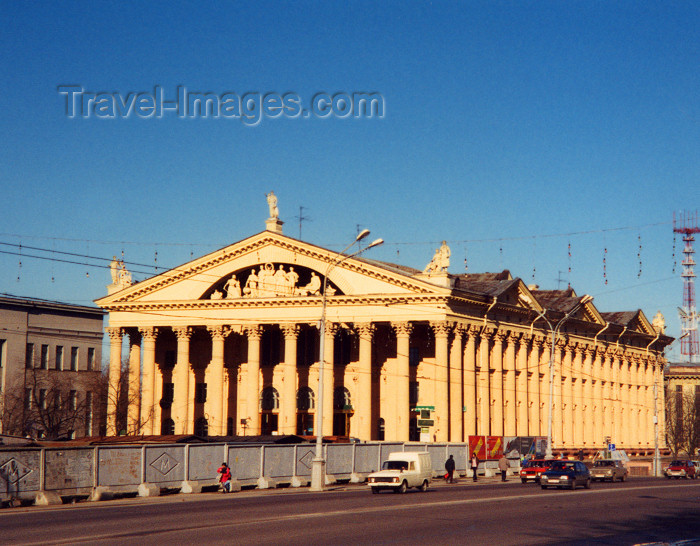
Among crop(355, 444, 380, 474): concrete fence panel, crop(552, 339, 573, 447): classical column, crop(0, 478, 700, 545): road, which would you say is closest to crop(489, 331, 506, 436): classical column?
crop(552, 339, 573, 447): classical column

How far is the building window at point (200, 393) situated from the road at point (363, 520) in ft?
141

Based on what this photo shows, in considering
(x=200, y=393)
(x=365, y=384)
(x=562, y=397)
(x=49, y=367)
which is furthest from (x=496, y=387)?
(x=49, y=367)

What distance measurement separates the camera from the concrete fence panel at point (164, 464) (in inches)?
1711

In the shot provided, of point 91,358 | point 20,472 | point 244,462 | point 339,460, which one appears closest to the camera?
point 20,472

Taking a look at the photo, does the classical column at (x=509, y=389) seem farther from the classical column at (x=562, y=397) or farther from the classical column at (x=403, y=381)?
the classical column at (x=403, y=381)

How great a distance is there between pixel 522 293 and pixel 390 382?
42.8ft

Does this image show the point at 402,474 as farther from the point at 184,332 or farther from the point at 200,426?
the point at 200,426

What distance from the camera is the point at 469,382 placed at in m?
76.6

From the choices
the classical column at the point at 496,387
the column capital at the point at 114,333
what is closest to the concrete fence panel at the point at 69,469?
the column capital at the point at 114,333

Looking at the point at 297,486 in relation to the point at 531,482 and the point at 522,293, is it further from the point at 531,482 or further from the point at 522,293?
the point at 522,293

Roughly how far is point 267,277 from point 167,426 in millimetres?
16598

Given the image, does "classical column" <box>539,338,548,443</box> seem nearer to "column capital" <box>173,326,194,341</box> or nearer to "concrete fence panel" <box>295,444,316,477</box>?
"column capital" <box>173,326,194,341</box>

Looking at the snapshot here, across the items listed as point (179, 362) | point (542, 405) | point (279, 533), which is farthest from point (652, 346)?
point (279, 533)

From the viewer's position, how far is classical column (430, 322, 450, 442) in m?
73.0
